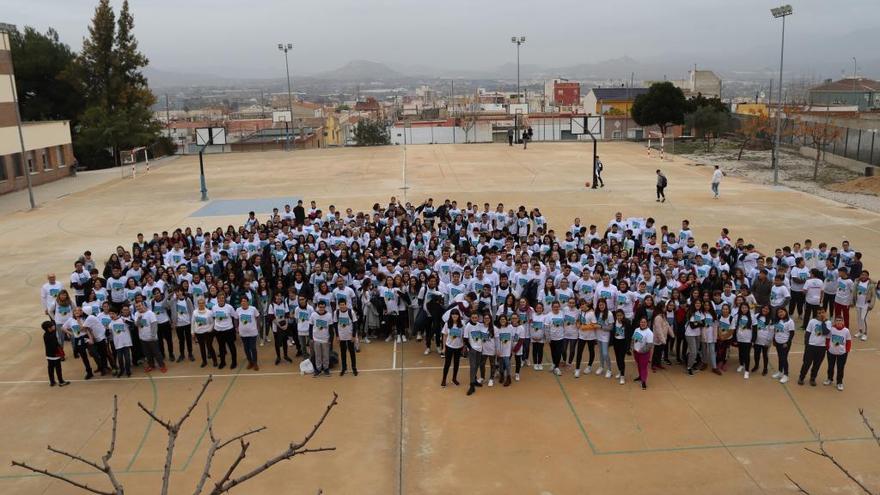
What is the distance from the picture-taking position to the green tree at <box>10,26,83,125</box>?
48406mm

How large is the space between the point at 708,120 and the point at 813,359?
3791 centimetres

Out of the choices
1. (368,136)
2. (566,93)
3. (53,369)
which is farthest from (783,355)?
(566,93)

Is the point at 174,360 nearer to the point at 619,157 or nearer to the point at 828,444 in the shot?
the point at 828,444

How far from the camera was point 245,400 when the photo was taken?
35.6 ft

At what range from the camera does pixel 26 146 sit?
123 ft

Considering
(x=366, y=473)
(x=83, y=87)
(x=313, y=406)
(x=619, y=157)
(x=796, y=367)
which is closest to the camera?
(x=366, y=473)

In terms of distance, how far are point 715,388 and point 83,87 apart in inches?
2009

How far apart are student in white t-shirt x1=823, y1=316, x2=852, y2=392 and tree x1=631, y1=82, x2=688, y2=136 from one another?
3953cm

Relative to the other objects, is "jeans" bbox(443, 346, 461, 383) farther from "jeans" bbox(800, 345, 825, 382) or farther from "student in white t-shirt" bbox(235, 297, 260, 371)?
"jeans" bbox(800, 345, 825, 382)

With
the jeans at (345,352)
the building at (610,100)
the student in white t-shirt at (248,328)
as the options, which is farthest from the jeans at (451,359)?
the building at (610,100)

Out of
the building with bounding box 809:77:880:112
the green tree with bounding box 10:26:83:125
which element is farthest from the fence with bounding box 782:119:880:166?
the green tree with bounding box 10:26:83:125

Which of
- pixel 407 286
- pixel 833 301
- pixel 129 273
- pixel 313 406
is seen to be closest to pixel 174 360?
pixel 129 273

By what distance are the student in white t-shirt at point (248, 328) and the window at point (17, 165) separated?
31497mm

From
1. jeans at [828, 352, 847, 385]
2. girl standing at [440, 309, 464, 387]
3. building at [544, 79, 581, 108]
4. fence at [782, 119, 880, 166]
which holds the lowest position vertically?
jeans at [828, 352, 847, 385]
